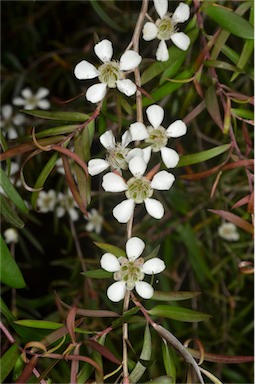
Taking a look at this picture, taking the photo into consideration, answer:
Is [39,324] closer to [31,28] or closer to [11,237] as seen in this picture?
[11,237]

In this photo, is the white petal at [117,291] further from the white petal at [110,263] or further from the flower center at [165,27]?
the flower center at [165,27]

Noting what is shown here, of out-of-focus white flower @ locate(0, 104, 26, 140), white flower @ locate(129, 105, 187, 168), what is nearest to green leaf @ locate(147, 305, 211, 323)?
white flower @ locate(129, 105, 187, 168)

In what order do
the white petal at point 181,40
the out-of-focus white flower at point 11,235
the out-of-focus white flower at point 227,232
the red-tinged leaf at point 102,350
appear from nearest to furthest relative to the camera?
the red-tinged leaf at point 102,350, the white petal at point 181,40, the out-of-focus white flower at point 11,235, the out-of-focus white flower at point 227,232

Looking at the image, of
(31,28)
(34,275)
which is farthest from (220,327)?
(31,28)

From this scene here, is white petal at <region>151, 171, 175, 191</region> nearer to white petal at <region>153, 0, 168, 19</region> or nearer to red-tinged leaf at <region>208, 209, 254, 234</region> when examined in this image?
red-tinged leaf at <region>208, 209, 254, 234</region>

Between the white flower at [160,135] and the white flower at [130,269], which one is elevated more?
the white flower at [160,135]

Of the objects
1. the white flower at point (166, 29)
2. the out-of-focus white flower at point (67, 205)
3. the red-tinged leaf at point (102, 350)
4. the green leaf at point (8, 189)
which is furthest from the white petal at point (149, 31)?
the out-of-focus white flower at point (67, 205)
